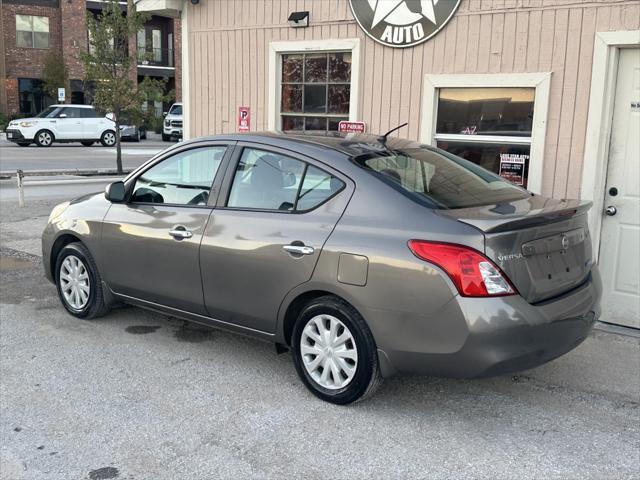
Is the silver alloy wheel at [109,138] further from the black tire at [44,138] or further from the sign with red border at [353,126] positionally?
the sign with red border at [353,126]

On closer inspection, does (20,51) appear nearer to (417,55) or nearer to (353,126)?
(353,126)

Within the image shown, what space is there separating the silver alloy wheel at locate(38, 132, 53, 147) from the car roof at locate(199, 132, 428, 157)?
24.4 m

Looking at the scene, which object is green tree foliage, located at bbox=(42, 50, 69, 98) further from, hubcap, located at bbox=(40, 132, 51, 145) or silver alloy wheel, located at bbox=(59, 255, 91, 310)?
silver alloy wheel, located at bbox=(59, 255, 91, 310)

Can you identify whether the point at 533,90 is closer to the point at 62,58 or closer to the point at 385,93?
the point at 385,93

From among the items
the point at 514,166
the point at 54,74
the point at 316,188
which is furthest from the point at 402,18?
the point at 54,74

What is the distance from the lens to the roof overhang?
8.09 m

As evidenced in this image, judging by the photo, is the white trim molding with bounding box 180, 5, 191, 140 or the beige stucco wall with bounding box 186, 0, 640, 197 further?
the white trim molding with bounding box 180, 5, 191, 140

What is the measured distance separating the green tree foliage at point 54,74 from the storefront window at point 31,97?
2217 millimetres

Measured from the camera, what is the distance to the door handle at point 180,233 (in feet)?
15.0

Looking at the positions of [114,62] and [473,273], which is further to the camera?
[114,62]

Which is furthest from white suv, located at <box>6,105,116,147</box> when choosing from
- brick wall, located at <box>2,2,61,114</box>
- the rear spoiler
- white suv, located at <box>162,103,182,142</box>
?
the rear spoiler

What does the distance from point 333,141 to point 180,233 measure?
1.21 metres

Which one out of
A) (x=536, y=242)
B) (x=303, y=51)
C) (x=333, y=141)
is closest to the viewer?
(x=536, y=242)

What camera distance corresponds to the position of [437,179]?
164 inches
